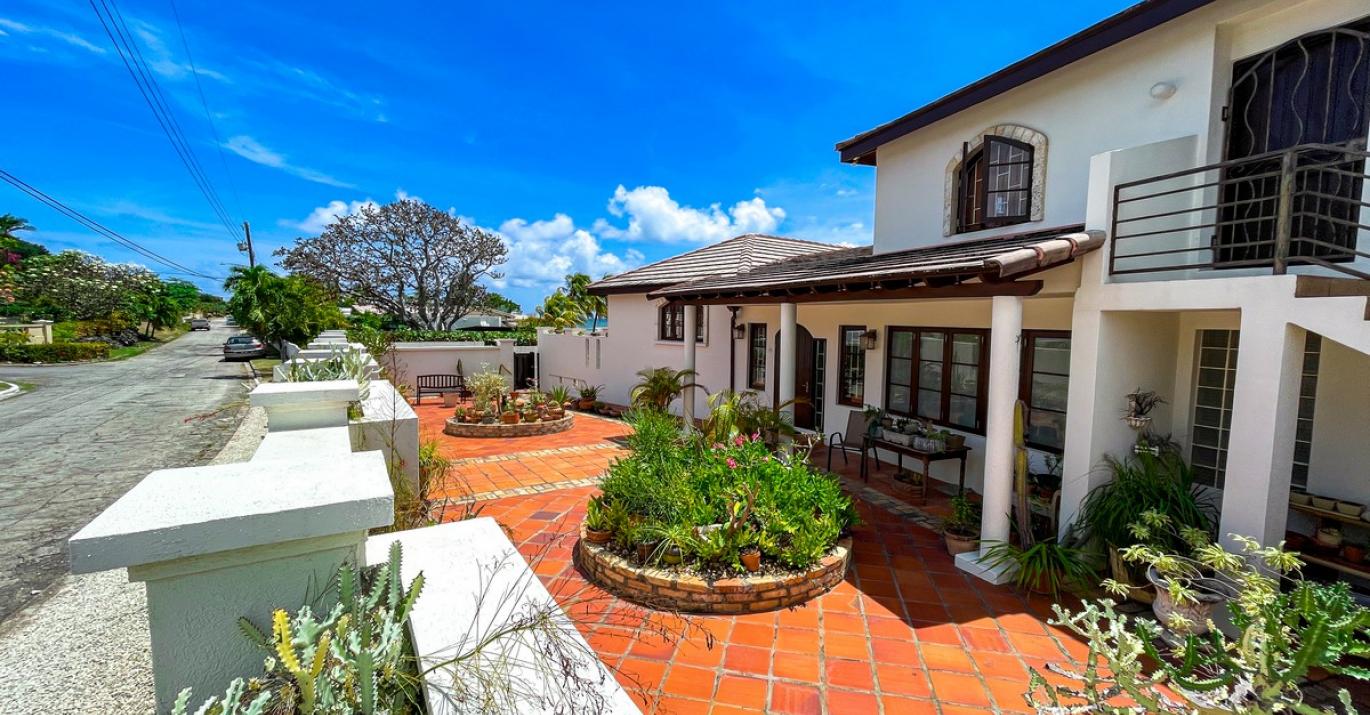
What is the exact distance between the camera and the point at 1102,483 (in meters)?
5.46

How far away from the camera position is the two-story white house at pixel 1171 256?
14.2ft

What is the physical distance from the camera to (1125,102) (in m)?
6.23

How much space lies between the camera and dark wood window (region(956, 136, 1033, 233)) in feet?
24.2

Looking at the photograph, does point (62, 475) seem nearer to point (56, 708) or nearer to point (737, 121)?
point (56, 708)

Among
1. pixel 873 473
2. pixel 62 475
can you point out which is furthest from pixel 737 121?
pixel 62 475

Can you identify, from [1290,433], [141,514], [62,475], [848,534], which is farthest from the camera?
[62,475]

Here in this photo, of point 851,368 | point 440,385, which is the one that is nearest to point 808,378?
point 851,368

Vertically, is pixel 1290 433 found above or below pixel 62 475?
above

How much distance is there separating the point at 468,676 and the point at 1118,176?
667 centimetres

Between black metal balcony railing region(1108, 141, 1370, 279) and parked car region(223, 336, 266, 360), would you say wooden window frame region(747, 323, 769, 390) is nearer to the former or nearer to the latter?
black metal balcony railing region(1108, 141, 1370, 279)

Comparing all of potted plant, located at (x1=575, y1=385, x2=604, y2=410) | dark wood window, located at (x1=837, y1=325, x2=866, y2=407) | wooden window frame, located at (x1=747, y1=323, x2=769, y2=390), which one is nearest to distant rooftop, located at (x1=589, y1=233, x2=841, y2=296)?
wooden window frame, located at (x1=747, y1=323, x2=769, y2=390)

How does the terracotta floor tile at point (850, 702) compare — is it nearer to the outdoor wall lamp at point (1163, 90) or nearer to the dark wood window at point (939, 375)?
the dark wood window at point (939, 375)

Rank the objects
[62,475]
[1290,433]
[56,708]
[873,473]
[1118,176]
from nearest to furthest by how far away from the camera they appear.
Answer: [56,708] < [1290,433] < [1118,176] < [62,475] < [873,473]

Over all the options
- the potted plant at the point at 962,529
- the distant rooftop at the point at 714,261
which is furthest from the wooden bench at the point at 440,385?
the potted plant at the point at 962,529
